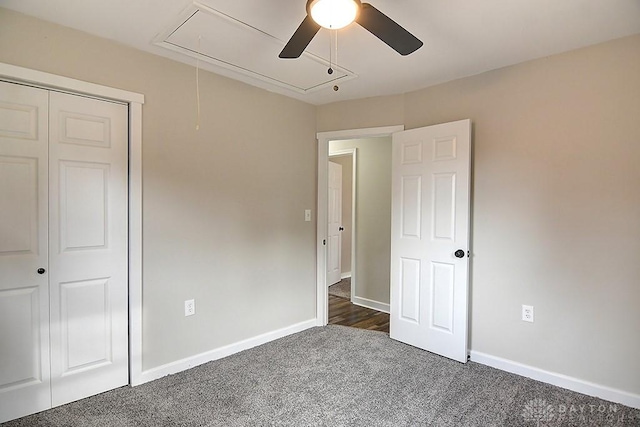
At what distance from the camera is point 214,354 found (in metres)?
2.79

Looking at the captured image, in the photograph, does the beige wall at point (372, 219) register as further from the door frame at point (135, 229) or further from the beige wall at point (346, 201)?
the door frame at point (135, 229)

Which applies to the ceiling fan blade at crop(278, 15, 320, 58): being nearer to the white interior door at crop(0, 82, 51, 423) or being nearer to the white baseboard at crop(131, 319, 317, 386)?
the white interior door at crop(0, 82, 51, 423)

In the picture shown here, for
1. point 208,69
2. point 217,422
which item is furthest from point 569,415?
point 208,69

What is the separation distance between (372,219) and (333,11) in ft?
10.1

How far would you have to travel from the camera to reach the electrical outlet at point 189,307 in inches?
104

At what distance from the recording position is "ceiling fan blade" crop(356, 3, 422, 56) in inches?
56.7

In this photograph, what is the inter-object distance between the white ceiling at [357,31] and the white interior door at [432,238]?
0.60m

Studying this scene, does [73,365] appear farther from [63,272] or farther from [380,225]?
[380,225]

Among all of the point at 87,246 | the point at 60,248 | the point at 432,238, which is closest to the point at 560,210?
the point at 432,238

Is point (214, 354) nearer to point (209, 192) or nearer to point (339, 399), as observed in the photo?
point (339, 399)

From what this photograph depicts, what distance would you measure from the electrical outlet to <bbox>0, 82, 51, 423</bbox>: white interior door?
2.75ft

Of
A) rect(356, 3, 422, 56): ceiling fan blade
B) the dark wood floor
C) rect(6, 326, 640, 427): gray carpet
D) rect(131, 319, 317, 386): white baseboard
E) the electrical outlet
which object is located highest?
rect(356, 3, 422, 56): ceiling fan blade

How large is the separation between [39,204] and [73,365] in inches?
40.6

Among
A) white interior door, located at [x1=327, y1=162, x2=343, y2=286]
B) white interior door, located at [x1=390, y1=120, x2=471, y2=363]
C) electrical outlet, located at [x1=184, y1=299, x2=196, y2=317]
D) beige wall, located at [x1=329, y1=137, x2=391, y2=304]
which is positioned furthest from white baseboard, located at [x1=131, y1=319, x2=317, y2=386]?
white interior door, located at [x1=327, y1=162, x2=343, y2=286]
